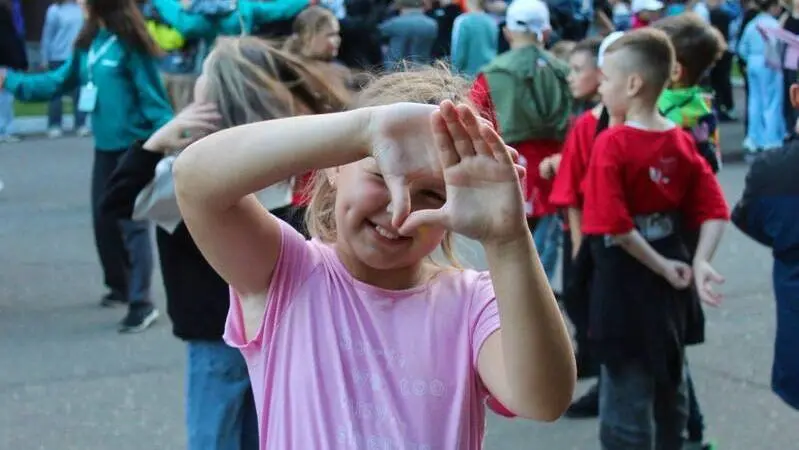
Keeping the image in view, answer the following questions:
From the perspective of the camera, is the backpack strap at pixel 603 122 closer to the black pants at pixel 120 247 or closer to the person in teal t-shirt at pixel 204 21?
the black pants at pixel 120 247

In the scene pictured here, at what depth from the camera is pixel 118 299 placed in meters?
7.71

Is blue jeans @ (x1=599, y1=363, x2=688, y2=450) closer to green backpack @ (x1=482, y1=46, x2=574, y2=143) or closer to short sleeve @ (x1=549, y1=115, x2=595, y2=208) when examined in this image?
short sleeve @ (x1=549, y1=115, x2=595, y2=208)

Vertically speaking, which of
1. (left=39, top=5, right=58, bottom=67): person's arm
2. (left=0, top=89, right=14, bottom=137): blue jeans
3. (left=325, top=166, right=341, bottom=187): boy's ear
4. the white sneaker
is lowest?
the white sneaker

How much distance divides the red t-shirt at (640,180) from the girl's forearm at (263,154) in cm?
235

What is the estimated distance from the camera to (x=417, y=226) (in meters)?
1.85

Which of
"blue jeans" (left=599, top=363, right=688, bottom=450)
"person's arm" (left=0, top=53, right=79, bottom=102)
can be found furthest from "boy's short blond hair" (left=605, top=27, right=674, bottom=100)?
"person's arm" (left=0, top=53, right=79, bottom=102)

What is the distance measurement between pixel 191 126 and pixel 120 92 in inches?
152

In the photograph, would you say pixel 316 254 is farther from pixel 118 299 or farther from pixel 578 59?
pixel 118 299

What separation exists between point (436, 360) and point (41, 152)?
14.1 m

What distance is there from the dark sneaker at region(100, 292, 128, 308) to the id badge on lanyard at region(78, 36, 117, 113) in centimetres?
114

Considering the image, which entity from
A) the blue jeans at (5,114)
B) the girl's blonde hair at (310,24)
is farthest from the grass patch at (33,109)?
the girl's blonde hair at (310,24)

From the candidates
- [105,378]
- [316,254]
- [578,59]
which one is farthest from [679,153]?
[105,378]

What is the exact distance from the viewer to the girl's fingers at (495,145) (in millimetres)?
1723

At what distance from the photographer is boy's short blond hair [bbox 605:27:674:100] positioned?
4387 millimetres
